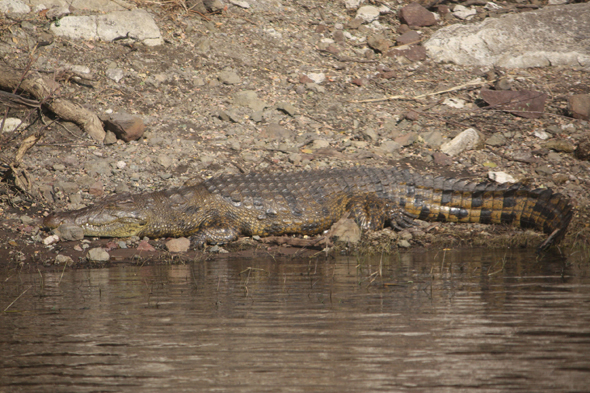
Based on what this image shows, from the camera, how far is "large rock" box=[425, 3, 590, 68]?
1135 cm

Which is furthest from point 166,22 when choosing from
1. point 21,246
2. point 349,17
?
point 21,246

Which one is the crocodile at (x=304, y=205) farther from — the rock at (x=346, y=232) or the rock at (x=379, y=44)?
the rock at (x=379, y=44)

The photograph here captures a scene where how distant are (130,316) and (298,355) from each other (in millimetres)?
1313

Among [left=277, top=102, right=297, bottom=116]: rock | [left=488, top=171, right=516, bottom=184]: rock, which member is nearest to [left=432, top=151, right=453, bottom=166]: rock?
[left=488, top=171, right=516, bottom=184]: rock

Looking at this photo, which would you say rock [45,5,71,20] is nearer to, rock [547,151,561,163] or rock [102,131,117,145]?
rock [102,131,117,145]

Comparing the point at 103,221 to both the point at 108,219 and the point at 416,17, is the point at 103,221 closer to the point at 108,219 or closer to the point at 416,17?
the point at 108,219

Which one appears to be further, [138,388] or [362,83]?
[362,83]

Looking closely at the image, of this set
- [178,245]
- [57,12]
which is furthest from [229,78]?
[178,245]

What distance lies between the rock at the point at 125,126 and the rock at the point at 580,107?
6.98 m

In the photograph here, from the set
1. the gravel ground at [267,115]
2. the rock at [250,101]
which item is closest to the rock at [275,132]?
the gravel ground at [267,115]

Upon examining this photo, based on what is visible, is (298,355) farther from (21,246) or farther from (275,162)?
(275,162)

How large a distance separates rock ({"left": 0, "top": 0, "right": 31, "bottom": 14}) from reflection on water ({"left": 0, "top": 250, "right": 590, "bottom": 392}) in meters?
7.35

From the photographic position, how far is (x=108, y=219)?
21.3 ft

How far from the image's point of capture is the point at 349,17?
1259cm
